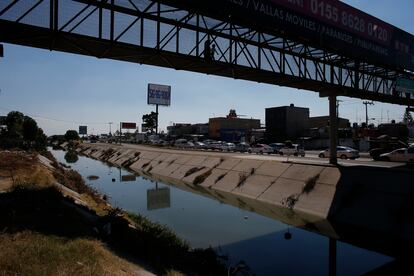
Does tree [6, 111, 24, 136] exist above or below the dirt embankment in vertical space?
above

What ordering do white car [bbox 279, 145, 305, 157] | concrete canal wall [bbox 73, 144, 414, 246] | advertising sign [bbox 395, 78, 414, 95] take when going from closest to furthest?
1. concrete canal wall [bbox 73, 144, 414, 246]
2. advertising sign [bbox 395, 78, 414, 95]
3. white car [bbox 279, 145, 305, 157]

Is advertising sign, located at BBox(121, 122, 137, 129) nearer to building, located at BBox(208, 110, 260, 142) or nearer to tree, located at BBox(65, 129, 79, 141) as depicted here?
tree, located at BBox(65, 129, 79, 141)

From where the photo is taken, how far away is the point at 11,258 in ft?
28.2

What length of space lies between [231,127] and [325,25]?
4486 inches

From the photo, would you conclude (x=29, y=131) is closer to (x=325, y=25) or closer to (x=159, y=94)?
(x=159, y=94)

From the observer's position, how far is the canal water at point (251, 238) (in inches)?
615

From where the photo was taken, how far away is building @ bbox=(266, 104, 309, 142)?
98.5m

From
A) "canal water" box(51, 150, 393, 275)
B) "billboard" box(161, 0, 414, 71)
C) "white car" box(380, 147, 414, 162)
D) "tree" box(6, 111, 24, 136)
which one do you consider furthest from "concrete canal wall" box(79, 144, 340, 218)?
"tree" box(6, 111, 24, 136)

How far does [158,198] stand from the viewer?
109 ft

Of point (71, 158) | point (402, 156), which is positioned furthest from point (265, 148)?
point (71, 158)

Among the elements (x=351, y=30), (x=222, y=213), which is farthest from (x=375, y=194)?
(x=351, y=30)

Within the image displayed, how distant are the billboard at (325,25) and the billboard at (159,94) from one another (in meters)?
91.7

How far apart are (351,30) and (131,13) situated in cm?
1645

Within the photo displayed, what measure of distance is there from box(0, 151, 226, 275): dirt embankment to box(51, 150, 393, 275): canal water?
2958 millimetres
